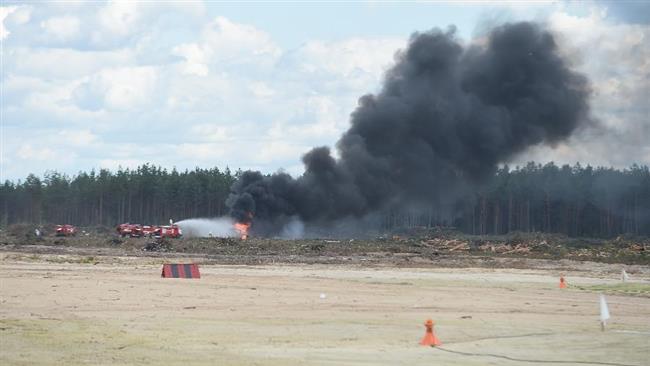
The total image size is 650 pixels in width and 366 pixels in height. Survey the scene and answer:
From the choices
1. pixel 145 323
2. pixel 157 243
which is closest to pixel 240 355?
pixel 145 323

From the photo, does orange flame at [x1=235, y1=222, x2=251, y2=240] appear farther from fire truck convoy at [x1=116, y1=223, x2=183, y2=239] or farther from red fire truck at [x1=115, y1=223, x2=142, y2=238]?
red fire truck at [x1=115, y1=223, x2=142, y2=238]

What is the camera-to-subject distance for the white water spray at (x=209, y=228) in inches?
4518

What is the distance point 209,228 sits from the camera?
121 m

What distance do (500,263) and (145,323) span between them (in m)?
47.9

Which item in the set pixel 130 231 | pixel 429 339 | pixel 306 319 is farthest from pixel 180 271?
pixel 130 231

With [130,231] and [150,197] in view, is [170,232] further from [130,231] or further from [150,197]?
[150,197]

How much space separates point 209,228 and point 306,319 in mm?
88279

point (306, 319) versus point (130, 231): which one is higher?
point (130, 231)

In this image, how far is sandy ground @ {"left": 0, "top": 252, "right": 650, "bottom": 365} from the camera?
25.7 meters

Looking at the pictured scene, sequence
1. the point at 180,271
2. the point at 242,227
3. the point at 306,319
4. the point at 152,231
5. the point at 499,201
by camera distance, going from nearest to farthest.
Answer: the point at 306,319 < the point at 180,271 < the point at 242,227 < the point at 152,231 < the point at 499,201

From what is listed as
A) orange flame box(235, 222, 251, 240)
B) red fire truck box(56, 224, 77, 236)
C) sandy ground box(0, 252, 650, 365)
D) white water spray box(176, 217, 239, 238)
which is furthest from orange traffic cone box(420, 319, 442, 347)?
red fire truck box(56, 224, 77, 236)

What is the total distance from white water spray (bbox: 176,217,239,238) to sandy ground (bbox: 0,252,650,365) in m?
57.1

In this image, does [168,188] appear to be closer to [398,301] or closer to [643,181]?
[643,181]

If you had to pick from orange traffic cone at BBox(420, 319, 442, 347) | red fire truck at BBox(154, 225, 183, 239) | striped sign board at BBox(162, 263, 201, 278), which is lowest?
orange traffic cone at BBox(420, 319, 442, 347)
